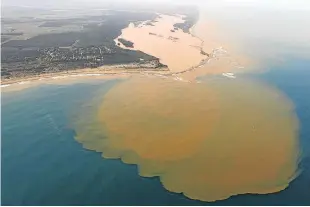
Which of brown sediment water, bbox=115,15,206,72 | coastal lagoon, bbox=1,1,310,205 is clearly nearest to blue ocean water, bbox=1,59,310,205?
coastal lagoon, bbox=1,1,310,205

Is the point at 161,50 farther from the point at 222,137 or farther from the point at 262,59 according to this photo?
the point at 222,137

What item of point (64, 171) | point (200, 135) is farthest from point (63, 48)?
point (64, 171)

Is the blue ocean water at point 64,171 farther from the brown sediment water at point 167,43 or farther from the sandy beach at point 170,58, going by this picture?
the brown sediment water at point 167,43

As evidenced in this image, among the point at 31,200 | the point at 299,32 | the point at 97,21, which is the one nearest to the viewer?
the point at 31,200

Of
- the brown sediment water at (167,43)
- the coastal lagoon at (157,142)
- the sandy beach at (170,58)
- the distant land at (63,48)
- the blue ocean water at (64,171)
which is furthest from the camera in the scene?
the brown sediment water at (167,43)

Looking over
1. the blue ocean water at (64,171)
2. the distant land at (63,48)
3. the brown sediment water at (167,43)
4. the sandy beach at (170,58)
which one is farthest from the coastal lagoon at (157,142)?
the brown sediment water at (167,43)

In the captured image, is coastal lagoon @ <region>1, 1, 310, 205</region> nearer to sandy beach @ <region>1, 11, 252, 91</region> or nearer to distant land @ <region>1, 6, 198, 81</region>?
sandy beach @ <region>1, 11, 252, 91</region>

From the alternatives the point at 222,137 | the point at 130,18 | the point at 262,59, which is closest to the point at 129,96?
the point at 222,137
